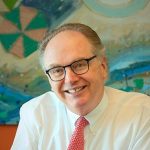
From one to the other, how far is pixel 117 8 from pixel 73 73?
910 mm

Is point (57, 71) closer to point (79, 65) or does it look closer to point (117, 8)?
point (79, 65)

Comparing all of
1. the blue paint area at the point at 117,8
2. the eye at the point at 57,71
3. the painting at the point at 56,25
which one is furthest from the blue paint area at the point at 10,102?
the eye at the point at 57,71

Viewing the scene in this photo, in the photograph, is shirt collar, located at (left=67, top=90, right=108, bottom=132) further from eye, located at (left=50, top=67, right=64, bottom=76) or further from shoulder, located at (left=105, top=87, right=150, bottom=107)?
eye, located at (left=50, top=67, right=64, bottom=76)

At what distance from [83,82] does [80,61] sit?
0.28 feet

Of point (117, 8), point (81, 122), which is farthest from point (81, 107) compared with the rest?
point (117, 8)

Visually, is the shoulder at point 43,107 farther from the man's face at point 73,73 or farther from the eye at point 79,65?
the eye at point 79,65

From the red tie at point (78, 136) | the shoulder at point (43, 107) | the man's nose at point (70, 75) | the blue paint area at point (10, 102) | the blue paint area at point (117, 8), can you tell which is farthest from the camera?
the blue paint area at point (10, 102)

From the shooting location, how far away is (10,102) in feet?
6.54

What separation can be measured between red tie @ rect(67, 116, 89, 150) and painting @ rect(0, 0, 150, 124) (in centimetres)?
70

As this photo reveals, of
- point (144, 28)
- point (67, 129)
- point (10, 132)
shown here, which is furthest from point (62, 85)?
point (10, 132)

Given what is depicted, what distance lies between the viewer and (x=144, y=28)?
72.5 inches

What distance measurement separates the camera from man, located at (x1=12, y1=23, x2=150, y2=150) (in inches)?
44.2

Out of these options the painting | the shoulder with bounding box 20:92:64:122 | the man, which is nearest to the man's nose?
the man

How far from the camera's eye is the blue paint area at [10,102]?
1.98m
